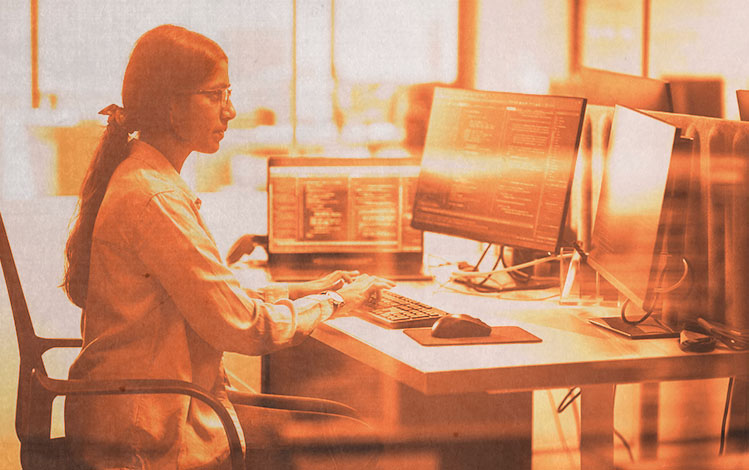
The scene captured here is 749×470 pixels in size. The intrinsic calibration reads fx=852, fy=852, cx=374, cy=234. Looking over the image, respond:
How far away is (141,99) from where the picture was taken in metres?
1.40

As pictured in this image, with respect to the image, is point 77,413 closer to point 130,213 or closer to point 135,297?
point 135,297

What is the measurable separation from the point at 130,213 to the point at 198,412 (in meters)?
0.35

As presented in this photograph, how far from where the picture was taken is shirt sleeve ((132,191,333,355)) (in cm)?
132

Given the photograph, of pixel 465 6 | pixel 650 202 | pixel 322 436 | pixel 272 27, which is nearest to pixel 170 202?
pixel 322 436

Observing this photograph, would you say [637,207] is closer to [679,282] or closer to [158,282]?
[679,282]

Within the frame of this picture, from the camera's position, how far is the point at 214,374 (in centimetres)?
147

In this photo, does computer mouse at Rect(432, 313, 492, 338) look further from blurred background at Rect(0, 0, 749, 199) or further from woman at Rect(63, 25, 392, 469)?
blurred background at Rect(0, 0, 749, 199)

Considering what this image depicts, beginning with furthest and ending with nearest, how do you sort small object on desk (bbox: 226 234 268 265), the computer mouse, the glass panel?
the glass panel < small object on desk (bbox: 226 234 268 265) < the computer mouse

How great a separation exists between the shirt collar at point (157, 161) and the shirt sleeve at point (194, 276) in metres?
0.05

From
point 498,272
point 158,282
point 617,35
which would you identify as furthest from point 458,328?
point 617,35

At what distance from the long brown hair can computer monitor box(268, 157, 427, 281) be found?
2.45 feet

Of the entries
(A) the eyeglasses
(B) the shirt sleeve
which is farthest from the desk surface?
(A) the eyeglasses

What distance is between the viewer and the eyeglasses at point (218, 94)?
1442 mm

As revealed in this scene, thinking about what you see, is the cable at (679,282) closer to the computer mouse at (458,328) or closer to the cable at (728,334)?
the cable at (728,334)
